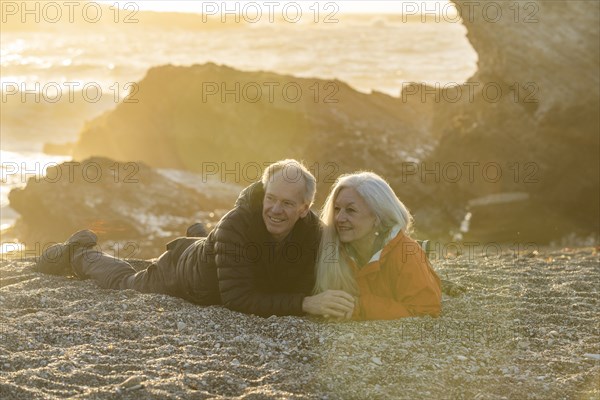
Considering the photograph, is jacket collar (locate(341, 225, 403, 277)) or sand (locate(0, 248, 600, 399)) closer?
sand (locate(0, 248, 600, 399))

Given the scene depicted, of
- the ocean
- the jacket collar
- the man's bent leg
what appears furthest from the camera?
the ocean

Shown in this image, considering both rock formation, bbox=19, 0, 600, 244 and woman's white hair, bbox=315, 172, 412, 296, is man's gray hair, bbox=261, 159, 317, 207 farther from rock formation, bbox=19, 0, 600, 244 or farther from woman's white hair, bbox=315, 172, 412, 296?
rock formation, bbox=19, 0, 600, 244

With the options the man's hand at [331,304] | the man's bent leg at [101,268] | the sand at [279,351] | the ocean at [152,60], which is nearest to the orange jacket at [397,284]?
the sand at [279,351]

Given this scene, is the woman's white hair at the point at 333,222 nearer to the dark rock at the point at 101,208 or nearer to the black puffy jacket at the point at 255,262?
the black puffy jacket at the point at 255,262

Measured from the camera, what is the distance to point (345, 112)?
77.9 feet

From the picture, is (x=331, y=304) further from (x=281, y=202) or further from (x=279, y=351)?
(x=281, y=202)

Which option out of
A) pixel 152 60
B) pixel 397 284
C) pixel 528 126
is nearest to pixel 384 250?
pixel 397 284

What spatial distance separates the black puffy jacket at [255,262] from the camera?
21.5ft

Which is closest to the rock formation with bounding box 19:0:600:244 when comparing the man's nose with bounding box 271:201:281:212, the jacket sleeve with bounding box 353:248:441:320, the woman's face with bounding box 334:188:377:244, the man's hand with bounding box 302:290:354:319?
the jacket sleeve with bounding box 353:248:441:320

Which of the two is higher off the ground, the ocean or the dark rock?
the ocean

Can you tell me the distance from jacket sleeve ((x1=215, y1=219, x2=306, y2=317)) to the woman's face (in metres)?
0.68

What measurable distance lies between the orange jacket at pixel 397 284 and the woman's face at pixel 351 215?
0.82 ft

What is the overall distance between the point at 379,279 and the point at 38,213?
12099 millimetres

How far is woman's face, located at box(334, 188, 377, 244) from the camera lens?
6.52 meters
